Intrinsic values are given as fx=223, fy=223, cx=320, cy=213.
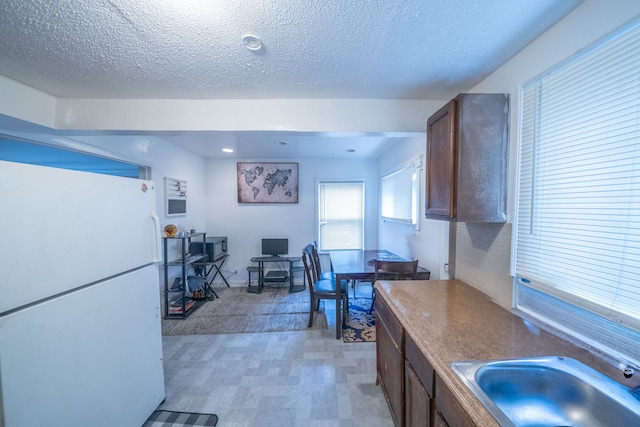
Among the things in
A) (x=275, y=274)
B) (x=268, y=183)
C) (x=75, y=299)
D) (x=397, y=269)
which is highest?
(x=268, y=183)

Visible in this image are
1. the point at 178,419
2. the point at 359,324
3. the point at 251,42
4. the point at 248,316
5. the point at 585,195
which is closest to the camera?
the point at 585,195

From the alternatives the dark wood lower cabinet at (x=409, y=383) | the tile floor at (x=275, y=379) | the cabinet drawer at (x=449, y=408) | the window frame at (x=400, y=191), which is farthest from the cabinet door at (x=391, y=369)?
the window frame at (x=400, y=191)

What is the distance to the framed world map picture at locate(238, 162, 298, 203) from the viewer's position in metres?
4.15

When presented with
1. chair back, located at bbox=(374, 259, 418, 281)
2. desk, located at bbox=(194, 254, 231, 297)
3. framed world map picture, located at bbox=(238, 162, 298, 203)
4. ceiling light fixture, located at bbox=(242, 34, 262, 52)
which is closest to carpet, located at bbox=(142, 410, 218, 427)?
chair back, located at bbox=(374, 259, 418, 281)

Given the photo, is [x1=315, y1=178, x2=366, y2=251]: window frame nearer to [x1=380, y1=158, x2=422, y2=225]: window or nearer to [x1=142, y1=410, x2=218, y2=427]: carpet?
[x1=380, y1=158, x2=422, y2=225]: window

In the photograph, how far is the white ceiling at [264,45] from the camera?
95cm

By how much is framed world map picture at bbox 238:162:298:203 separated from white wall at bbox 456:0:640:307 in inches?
118

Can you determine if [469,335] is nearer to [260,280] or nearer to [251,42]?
[251,42]

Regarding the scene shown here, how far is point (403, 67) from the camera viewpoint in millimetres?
1371

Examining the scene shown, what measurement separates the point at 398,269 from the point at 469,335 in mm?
1196

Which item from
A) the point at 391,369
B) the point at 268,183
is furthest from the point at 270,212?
the point at 391,369

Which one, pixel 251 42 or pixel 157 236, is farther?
pixel 157 236

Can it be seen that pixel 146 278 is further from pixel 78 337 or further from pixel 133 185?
pixel 133 185

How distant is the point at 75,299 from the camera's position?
1107mm
